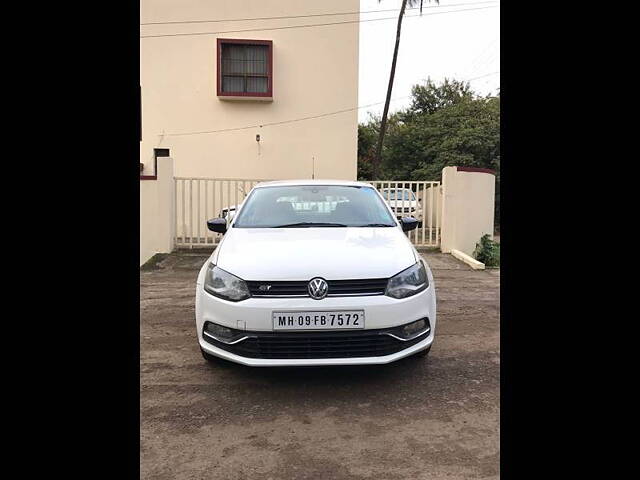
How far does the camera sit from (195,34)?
1277 cm

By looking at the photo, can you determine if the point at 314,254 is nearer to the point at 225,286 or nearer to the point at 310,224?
the point at 225,286

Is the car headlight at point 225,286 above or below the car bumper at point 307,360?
above

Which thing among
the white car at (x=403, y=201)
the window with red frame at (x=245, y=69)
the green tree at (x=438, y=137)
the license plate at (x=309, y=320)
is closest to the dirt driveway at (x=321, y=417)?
the license plate at (x=309, y=320)

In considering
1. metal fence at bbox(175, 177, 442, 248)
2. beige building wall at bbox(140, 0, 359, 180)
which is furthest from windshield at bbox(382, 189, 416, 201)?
beige building wall at bbox(140, 0, 359, 180)

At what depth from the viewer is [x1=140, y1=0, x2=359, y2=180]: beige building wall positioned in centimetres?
1275

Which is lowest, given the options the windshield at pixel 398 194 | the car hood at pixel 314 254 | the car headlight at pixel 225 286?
the car headlight at pixel 225 286

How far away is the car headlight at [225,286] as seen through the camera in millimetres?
3109

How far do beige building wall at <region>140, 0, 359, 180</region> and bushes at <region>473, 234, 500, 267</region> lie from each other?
4.68 metres

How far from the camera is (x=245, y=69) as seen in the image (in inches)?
509

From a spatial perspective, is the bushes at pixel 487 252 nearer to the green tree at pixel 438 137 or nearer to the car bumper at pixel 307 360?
the car bumper at pixel 307 360

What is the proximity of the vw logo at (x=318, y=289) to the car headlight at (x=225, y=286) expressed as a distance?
0.41 m

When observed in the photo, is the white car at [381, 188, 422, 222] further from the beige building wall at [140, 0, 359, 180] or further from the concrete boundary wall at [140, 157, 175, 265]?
the concrete boundary wall at [140, 157, 175, 265]

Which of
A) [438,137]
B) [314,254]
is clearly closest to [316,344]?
[314,254]
